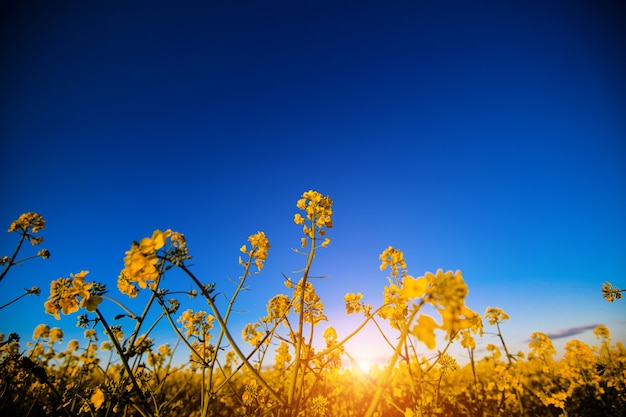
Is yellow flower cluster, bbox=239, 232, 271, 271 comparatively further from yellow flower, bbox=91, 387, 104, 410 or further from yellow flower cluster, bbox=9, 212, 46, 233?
yellow flower cluster, bbox=9, 212, 46, 233

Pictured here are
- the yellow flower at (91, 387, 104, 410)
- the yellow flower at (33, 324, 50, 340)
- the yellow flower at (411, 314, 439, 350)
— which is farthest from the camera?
the yellow flower at (33, 324, 50, 340)

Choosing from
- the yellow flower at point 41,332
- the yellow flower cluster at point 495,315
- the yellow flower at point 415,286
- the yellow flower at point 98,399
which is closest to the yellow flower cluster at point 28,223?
the yellow flower at point 41,332

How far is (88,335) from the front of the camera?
6.32 m

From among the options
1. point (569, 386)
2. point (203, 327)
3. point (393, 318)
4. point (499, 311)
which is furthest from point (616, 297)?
point (569, 386)

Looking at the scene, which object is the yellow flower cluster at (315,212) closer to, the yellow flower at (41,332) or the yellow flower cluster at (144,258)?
the yellow flower cluster at (144,258)

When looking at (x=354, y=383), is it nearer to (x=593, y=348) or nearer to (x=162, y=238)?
(x=593, y=348)

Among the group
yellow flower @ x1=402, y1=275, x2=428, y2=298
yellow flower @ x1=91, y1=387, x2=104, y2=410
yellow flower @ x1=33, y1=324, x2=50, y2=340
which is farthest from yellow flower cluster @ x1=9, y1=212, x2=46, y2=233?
yellow flower @ x1=402, y1=275, x2=428, y2=298

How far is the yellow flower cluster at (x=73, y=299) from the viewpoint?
214 cm

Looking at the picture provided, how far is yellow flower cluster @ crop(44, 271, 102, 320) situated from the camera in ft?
7.02

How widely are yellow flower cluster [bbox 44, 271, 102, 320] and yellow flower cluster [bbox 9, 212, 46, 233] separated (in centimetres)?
442

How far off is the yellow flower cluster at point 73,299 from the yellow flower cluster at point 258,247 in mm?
1739

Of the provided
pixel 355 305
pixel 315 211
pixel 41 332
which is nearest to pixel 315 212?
pixel 315 211

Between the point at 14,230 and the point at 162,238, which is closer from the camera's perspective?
the point at 162,238

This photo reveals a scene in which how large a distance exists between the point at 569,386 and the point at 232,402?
1115cm
